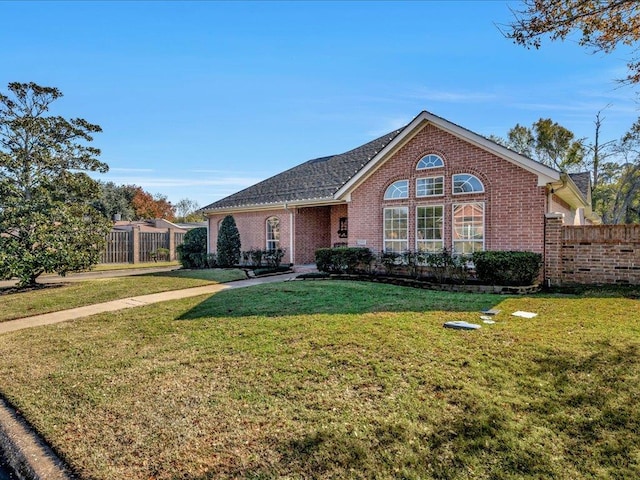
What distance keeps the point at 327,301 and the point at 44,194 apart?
10.9 meters

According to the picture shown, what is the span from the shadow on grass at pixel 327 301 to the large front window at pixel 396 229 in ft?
10.8

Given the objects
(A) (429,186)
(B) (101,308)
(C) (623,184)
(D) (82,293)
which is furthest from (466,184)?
(C) (623,184)

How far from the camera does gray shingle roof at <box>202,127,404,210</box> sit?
1773cm

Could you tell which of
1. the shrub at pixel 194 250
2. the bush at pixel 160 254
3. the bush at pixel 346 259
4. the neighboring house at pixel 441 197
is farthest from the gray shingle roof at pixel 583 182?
the bush at pixel 160 254

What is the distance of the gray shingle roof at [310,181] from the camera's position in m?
17.7

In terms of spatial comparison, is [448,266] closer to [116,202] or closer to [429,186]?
[429,186]

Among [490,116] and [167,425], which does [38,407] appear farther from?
[490,116]

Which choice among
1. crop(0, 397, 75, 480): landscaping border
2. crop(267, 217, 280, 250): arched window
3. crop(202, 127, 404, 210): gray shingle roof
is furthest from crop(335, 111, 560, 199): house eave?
crop(0, 397, 75, 480): landscaping border

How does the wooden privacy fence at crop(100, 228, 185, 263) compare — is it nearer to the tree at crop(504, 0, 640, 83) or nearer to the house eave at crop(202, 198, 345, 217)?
the house eave at crop(202, 198, 345, 217)

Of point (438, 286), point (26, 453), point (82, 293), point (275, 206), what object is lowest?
point (26, 453)

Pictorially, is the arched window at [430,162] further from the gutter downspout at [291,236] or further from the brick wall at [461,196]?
the gutter downspout at [291,236]

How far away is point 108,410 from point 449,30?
11649 mm

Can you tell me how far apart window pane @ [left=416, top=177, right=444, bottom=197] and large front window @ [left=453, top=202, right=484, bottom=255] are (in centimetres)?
83

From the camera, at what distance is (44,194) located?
1266 cm
